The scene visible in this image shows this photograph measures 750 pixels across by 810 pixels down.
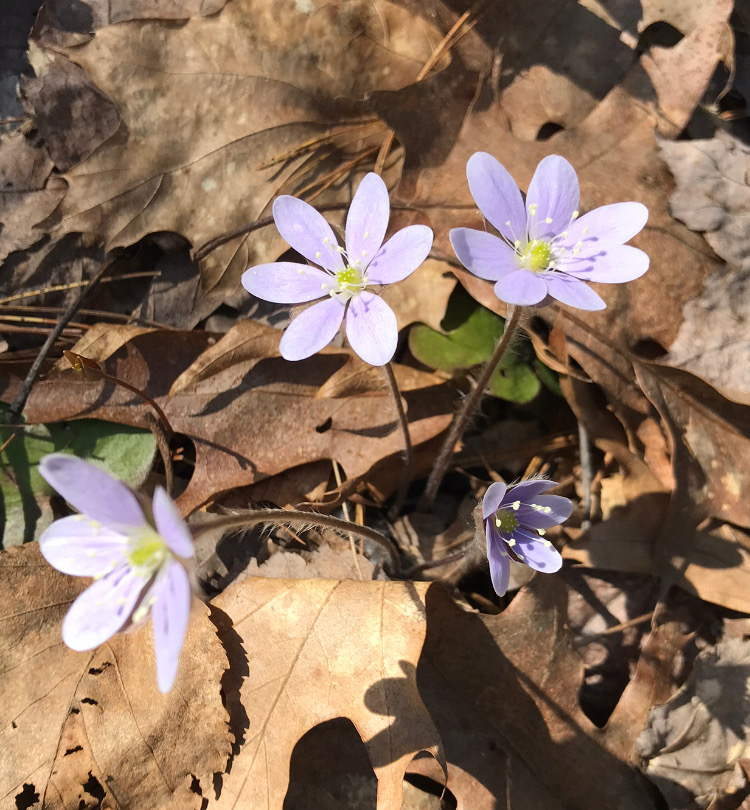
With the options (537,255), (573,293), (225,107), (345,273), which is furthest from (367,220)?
(225,107)

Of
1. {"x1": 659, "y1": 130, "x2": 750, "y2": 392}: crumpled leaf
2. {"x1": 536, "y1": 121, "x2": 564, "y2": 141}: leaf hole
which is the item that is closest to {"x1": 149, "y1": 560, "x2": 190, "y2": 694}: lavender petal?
{"x1": 659, "y1": 130, "x2": 750, "y2": 392}: crumpled leaf

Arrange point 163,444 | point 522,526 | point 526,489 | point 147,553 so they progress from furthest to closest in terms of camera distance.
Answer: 1. point 163,444
2. point 522,526
3. point 526,489
4. point 147,553

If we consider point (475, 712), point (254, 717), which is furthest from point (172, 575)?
point (475, 712)

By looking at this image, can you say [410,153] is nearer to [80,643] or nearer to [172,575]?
[172,575]

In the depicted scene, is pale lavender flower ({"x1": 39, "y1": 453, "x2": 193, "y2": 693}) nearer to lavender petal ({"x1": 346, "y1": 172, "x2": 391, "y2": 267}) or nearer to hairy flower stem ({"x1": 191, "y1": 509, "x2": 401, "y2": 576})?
hairy flower stem ({"x1": 191, "y1": 509, "x2": 401, "y2": 576})

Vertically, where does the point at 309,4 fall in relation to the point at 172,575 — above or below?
above

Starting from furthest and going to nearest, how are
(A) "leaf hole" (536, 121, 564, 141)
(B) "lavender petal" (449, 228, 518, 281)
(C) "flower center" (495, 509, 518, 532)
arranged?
(A) "leaf hole" (536, 121, 564, 141) < (C) "flower center" (495, 509, 518, 532) < (B) "lavender petal" (449, 228, 518, 281)

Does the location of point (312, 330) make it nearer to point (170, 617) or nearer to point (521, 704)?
point (170, 617)
